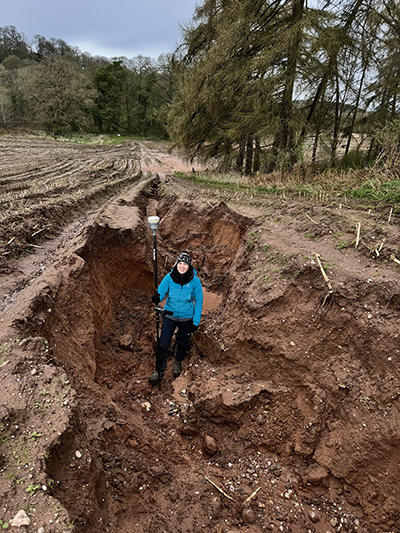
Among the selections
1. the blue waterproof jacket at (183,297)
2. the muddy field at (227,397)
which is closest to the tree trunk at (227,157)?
the muddy field at (227,397)

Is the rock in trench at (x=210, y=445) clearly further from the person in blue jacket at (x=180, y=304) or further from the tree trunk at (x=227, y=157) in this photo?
the tree trunk at (x=227, y=157)

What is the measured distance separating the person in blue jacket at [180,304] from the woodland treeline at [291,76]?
7.03 metres

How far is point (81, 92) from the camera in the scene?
112 ft

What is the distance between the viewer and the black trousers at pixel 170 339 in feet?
16.6

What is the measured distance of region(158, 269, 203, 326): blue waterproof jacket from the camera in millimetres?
4801

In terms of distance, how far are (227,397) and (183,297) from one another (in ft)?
5.30

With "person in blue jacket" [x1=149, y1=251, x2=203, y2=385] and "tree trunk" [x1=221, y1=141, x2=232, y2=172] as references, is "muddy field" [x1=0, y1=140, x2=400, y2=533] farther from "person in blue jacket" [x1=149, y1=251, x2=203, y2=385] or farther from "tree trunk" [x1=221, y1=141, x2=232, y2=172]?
"tree trunk" [x1=221, y1=141, x2=232, y2=172]

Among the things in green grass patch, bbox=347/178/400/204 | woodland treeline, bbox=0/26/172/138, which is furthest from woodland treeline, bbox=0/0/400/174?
woodland treeline, bbox=0/26/172/138

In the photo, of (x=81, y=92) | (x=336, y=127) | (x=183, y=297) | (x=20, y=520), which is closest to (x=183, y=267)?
(x=183, y=297)

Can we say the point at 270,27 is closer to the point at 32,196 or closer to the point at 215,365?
the point at 32,196

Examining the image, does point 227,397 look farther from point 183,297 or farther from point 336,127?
point 336,127

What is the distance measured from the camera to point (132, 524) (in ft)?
9.43

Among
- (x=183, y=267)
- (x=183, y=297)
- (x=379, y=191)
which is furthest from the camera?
(x=379, y=191)

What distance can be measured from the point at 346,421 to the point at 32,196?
33.1ft
